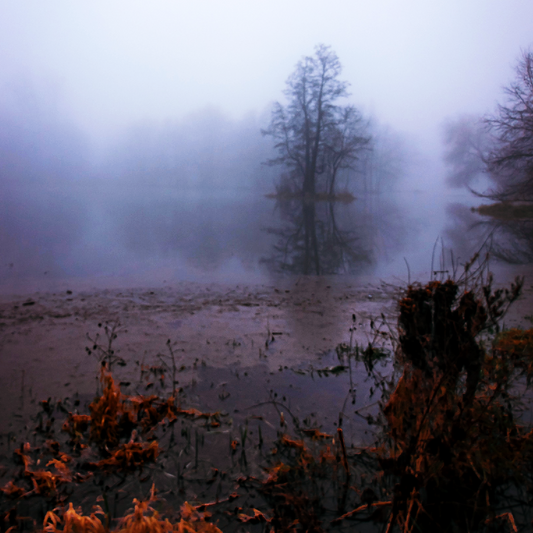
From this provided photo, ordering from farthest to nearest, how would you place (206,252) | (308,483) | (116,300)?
(206,252) < (116,300) < (308,483)

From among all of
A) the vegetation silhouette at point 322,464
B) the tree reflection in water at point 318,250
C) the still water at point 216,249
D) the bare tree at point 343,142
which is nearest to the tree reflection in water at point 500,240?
the still water at point 216,249

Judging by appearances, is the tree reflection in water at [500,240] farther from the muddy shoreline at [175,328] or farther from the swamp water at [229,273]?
the muddy shoreline at [175,328]

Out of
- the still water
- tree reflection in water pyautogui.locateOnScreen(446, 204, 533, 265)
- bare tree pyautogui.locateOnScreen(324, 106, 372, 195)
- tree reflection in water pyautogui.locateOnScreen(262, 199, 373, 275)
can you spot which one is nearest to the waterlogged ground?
the still water

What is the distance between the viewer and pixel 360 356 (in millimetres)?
5184

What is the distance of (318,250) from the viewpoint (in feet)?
47.4

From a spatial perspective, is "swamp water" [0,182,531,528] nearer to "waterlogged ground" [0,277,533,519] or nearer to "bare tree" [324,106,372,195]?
"waterlogged ground" [0,277,533,519]

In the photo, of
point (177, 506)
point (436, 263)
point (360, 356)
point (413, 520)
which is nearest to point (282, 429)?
point (177, 506)

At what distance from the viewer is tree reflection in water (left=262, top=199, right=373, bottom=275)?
38.2 ft

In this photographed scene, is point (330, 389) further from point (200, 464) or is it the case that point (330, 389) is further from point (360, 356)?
point (200, 464)

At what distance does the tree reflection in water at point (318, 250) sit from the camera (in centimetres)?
1165

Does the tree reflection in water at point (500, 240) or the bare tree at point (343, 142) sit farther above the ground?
the bare tree at point (343, 142)

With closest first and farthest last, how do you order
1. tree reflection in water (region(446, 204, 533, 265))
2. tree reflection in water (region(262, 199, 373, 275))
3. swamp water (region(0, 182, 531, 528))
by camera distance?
swamp water (region(0, 182, 531, 528)) → tree reflection in water (region(262, 199, 373, 275)) → tree reflection in water (region(446, 204, 533, 265))

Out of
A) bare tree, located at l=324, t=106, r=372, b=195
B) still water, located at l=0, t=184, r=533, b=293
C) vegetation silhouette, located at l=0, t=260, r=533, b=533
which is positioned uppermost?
bare tree, located at l=324, t=106, r=372, b=195

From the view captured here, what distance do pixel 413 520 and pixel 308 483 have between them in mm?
728
